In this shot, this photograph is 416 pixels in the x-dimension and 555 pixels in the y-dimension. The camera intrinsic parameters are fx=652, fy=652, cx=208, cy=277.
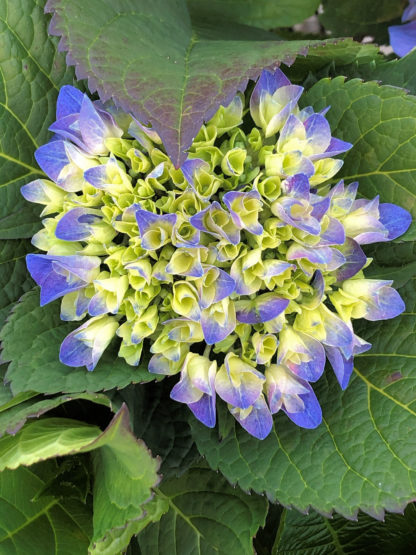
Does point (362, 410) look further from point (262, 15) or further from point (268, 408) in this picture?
point (262, 15)

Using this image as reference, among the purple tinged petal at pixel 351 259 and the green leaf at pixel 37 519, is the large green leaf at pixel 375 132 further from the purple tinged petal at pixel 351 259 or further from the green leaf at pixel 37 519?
the green leaf at pixel 37 519

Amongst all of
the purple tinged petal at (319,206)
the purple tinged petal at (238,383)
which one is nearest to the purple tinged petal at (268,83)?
the purple tinged petal at (319,206)

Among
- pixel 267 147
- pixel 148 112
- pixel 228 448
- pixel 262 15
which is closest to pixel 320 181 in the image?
pixel 267 147

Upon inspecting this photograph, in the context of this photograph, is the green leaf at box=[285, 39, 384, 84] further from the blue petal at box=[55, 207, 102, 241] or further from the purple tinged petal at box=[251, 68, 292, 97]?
the blue petal at box=[55, 207, 102, 241]

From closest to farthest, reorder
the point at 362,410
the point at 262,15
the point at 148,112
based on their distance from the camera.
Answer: the point at 148,112, the point at 362,410, the point at 262,15

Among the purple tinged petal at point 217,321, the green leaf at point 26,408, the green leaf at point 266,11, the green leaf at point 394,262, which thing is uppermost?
the green leaf at point 266,11
